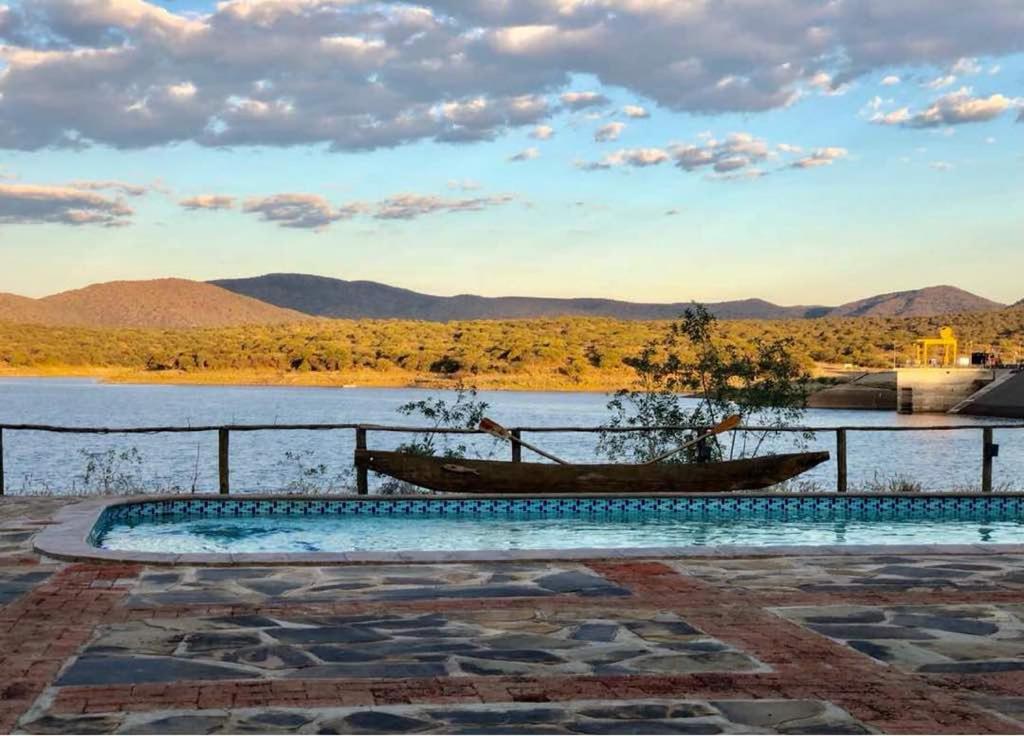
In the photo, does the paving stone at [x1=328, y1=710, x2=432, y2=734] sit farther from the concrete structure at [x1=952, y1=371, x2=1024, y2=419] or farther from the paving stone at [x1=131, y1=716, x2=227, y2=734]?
the concrete structure at [x1=952, y1=371, x2=1024, y2=419]

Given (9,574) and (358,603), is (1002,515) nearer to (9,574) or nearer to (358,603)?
(358,603)

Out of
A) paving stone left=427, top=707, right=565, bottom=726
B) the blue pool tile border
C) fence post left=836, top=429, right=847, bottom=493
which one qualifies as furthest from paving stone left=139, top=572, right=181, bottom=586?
fence post left=836, top=429, right=847, bottom=493

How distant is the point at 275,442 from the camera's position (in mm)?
34625

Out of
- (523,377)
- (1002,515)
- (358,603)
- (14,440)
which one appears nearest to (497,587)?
(358,603)

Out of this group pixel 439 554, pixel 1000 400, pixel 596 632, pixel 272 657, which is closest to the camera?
pixel 272 657

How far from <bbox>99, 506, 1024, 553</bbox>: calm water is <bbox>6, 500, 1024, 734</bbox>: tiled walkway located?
3624 mm

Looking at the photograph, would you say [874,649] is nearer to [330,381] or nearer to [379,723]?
[379,723]

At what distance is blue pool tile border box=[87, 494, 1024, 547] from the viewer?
13.0 m

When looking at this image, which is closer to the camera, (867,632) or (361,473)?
(867,632)

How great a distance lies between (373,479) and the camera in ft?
67.6

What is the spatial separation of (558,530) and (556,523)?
1.33 ft

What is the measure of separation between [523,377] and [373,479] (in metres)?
55.9

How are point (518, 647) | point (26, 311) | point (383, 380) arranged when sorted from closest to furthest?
point (518, 647), point (383, 380), point (26, 311)

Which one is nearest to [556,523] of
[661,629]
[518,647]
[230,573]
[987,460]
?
[987,460]
